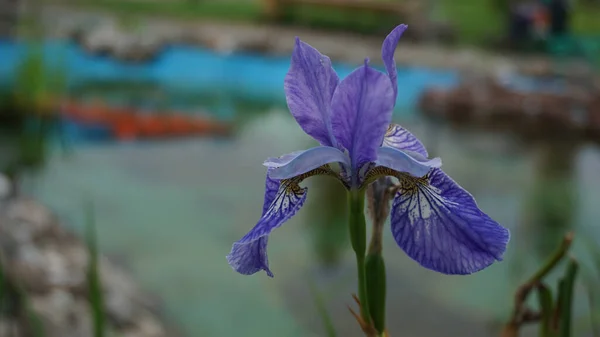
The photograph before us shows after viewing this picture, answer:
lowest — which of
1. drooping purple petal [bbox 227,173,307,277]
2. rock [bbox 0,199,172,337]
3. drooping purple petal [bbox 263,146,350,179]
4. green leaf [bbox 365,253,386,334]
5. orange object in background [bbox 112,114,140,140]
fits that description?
rock [bbox 0,199,172,337]

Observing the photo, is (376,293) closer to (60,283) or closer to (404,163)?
(404,163)

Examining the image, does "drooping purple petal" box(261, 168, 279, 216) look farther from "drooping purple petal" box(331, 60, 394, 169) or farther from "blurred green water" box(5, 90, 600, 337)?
"blurred green water" box(5, 90, 600, 337)

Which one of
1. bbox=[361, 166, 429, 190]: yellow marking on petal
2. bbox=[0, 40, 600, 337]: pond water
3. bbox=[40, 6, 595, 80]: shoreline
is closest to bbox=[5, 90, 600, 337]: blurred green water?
bbox=[0, 40, 600, 337]: pond water

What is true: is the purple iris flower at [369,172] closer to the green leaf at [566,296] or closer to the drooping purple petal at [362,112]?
the drooping purple petal at [362,112]

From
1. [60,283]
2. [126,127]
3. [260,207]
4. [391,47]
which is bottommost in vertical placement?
[60,283]

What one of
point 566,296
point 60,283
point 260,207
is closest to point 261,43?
point 260,207

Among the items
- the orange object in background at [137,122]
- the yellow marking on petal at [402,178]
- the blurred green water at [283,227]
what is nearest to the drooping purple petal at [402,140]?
the yellow marking on petal at [402,178]

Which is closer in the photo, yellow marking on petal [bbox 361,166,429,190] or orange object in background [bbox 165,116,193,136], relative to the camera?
yellow marking on petal [bbox 361,166,429,190]

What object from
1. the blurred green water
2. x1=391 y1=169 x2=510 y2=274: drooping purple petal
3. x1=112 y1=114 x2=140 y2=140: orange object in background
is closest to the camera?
x1=391 y1=169 x2=510 y2=274: drooping purple petal

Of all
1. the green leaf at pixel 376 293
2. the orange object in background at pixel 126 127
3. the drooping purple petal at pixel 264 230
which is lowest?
the orange object in background at pixel 126 127
